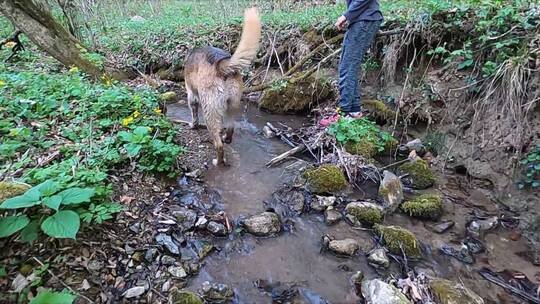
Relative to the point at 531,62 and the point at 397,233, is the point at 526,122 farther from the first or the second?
the point at 397,233

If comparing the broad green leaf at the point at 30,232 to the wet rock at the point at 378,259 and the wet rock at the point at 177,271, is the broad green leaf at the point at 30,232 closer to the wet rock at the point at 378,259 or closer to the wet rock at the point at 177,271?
the wet rock at the point at 177,271

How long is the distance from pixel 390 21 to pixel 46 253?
194 inches

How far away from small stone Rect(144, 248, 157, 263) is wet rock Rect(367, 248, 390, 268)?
1.67 m

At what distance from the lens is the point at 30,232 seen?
196 cm

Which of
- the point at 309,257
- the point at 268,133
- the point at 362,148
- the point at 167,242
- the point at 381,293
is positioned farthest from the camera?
the point at 268,133

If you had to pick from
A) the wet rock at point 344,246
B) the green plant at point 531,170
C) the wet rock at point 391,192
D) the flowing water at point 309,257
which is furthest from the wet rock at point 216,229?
the green plant at point 531,170

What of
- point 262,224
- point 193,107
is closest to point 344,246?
point 262,224

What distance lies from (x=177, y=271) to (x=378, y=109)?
3.61 m

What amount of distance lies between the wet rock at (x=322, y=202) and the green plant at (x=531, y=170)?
5.98 feet

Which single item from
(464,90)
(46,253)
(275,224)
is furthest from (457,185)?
(46,253)

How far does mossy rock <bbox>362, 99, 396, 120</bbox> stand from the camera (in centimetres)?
475

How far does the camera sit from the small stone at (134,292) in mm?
2150

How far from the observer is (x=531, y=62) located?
11.0ft

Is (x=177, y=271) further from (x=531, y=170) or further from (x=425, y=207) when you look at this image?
(x=531, y=170)
